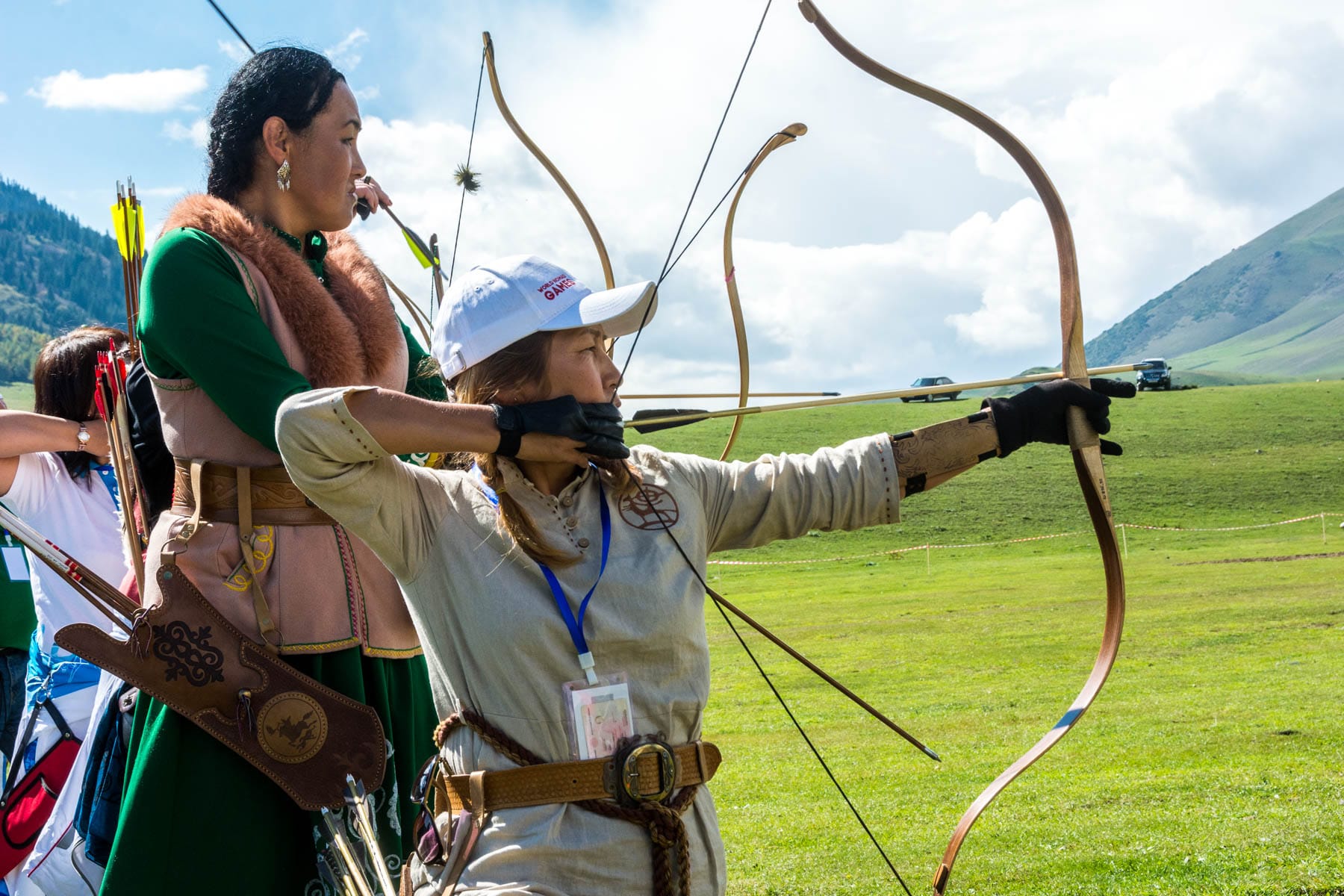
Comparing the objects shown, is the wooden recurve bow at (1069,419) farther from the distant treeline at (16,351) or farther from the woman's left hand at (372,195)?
the distant treeline at (16,351)

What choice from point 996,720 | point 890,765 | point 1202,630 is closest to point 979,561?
point 1202,630

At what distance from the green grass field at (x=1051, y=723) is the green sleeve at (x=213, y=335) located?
4155 millimetres

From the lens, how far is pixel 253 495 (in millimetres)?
2340

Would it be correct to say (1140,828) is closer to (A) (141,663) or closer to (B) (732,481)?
(B) (732,481)

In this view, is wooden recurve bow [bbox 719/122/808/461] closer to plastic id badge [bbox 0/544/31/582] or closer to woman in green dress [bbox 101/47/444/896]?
woman in green dress [bbox 101/47/444/896]

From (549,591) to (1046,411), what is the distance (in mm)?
981

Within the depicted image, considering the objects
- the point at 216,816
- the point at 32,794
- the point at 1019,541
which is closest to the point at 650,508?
the point at 216,816

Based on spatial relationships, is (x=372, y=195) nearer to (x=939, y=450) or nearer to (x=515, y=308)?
(x=515, y=308)

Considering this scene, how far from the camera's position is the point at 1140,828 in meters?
6.18

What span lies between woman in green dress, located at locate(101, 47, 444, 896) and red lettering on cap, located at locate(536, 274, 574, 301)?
481mm

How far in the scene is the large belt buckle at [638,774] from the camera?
1888 millimetres

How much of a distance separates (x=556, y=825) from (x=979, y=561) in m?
29.4

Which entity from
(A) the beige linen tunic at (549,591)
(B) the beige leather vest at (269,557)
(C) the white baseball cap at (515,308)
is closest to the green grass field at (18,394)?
(B) the beige leather vest at (269,557)

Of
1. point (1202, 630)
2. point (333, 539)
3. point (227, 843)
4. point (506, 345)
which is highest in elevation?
point (506, 345)
